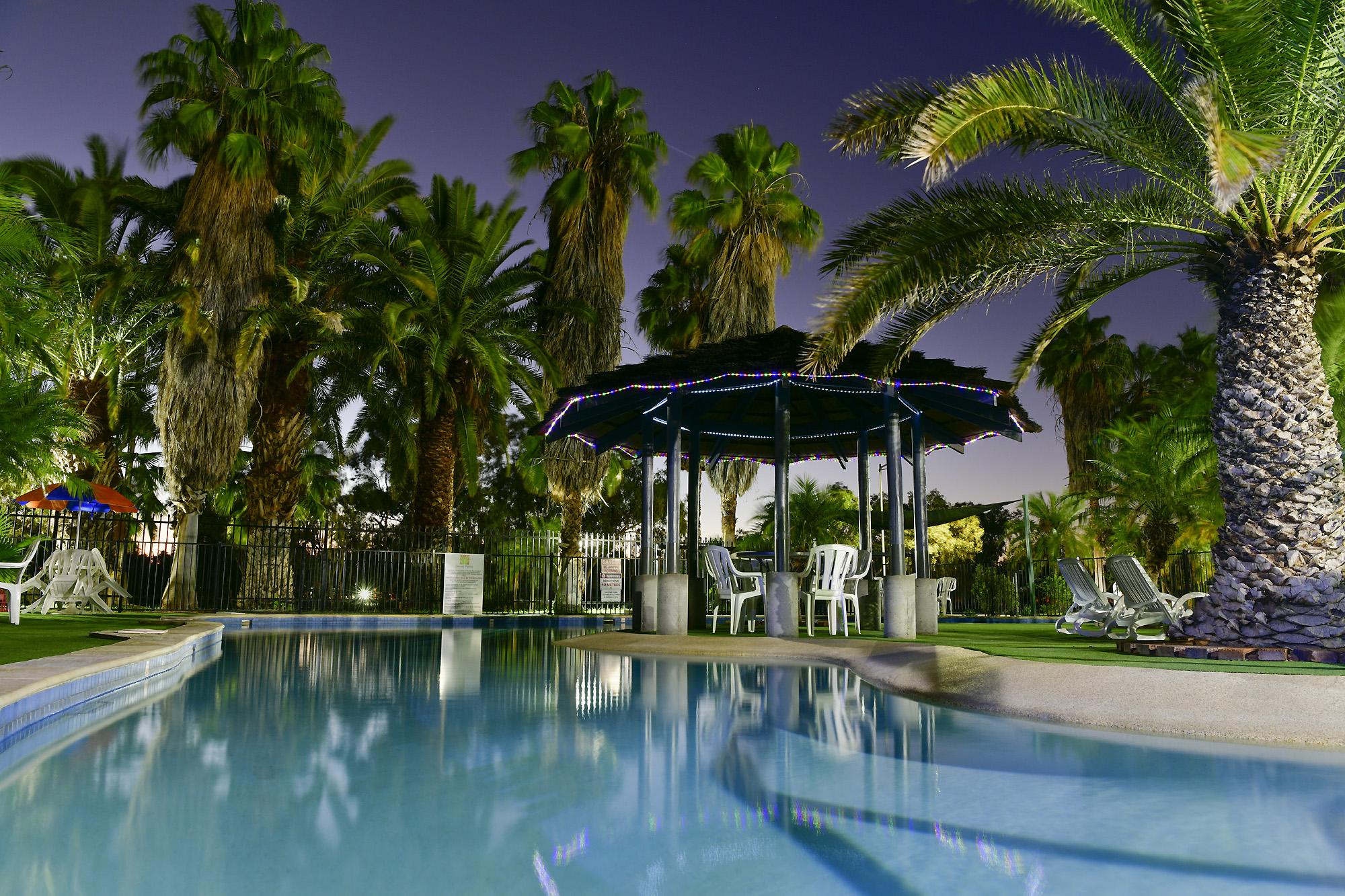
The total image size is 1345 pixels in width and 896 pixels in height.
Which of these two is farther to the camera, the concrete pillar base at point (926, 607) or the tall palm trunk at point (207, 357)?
the tall palm trunk at point (207, 357)

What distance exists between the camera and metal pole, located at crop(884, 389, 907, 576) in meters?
11.9

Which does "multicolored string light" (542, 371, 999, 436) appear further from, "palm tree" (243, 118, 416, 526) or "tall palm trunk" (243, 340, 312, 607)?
"tall palm trunk" (243, 340, 312, 607)

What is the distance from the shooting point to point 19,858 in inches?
108

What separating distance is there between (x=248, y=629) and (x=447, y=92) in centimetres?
1125

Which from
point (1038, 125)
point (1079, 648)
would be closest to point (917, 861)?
point (1079, 648)

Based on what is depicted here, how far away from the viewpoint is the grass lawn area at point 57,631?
7.67m

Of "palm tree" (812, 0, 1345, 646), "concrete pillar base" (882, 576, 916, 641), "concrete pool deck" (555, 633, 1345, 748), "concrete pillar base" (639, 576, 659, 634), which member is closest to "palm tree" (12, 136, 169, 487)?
"concrete pillar base" (639, 576, 659, 634)

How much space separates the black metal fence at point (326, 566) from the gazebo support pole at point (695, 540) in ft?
15.5

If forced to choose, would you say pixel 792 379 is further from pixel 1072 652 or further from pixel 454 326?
pixel 454 326

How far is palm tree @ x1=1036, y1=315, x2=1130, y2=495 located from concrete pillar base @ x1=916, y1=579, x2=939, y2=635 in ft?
57.7

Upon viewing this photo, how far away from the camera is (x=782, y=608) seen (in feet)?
37.6

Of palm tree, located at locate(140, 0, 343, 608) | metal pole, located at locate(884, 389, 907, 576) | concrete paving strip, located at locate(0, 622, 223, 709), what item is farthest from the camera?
palm tree, located at locate(140, 0, 343, 608)

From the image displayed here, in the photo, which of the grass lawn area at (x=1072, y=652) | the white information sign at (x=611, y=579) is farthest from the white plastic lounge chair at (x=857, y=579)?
the white information sign at (x=611, y=579)

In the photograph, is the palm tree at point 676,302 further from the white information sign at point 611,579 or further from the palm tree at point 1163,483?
the palm tree at point 1163,483
